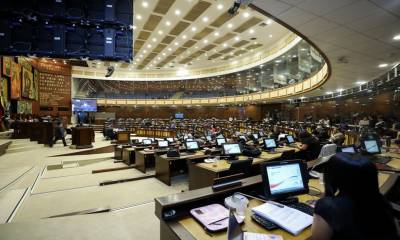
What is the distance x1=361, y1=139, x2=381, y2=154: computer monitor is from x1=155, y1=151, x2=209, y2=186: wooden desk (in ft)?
11.5

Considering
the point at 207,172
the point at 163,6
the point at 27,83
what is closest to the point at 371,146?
the point at 207,172

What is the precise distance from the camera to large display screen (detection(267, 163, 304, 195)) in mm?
2018

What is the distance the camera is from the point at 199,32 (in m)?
12.8

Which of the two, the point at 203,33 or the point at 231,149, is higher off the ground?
the point at 203,33

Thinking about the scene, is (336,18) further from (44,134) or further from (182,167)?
(44,134)

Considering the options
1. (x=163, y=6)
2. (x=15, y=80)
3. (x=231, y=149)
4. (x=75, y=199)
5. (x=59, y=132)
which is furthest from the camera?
(x=15, y=80)

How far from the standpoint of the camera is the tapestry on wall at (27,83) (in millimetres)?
13758

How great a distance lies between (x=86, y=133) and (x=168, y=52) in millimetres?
9181

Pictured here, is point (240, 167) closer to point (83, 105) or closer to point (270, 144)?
point (270, 144)


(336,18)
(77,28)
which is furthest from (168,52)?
(336,18)

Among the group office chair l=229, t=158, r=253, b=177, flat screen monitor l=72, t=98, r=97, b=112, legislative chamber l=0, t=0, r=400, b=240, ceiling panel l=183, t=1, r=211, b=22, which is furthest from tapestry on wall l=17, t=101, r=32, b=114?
office chair l=229, t=158, r=253, b=177

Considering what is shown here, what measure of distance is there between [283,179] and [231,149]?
116 inches

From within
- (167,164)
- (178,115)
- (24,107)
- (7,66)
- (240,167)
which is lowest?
(167,164)

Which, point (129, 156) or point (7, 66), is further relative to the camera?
point (7, 66)
